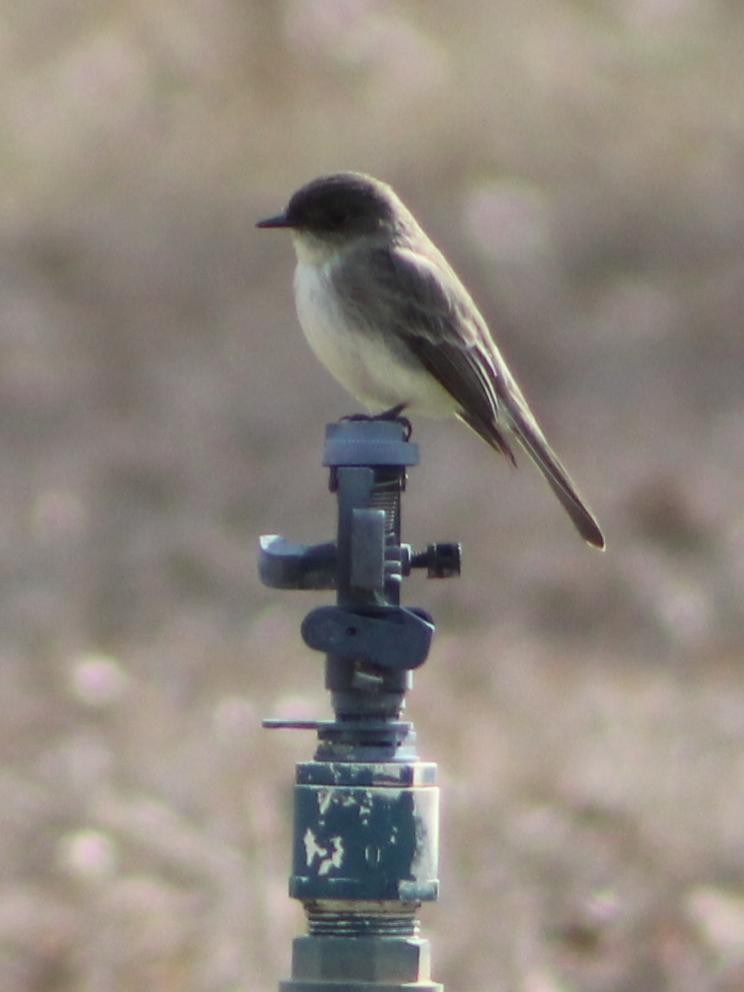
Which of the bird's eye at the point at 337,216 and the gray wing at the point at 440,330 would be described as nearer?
the gray wing at the point at 440,330

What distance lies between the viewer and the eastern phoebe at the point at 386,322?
17.8ft

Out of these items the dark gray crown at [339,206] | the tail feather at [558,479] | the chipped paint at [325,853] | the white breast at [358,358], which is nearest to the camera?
the chipped paint at [325,853]

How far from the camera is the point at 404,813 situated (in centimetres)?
313

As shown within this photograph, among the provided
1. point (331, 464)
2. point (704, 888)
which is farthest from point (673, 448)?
point (331, 464)

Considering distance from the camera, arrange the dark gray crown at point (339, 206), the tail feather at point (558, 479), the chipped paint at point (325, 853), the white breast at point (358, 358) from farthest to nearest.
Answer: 1. the dark gray crown at point (339, 206)
2. the white breast at point (358, 358)
3. the tail feather at point (558, 479)
4. the chipped paint at point (325, 853)

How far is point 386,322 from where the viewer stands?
5500 mm

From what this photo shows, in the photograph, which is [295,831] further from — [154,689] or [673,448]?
[673,448]

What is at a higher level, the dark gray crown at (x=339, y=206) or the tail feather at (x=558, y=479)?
the dark gray crown at (x=339, y=206)

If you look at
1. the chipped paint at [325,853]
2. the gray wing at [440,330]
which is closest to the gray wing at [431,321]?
the gray wing at [440,330]

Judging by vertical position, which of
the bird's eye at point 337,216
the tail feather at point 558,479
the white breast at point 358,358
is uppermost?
the bird's eye at point 337,216

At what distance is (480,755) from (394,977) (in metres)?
3.43

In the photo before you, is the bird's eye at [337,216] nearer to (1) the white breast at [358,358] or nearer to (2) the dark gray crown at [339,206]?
(2) the dark gray crown at [339,206]

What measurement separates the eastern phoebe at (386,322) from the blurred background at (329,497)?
1.05 m

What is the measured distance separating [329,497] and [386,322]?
350 cm
